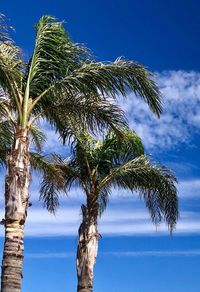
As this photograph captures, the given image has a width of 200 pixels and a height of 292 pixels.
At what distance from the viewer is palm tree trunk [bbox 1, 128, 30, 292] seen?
14.1 meters

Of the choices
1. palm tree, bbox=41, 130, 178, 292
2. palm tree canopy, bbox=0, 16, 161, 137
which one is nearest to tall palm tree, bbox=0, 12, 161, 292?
palm tree canopy, bbox=0, 16, 161, 137

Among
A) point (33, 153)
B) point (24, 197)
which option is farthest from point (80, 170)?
point (24, 197)

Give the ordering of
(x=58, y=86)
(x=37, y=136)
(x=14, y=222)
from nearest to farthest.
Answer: (x=14, y=222) < (x=58, y=86) < (x=37, y=136)

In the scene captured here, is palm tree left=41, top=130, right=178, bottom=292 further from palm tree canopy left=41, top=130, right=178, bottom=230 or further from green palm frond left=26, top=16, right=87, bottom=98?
green palm frond left=26, top=16, right=87, bottom=98

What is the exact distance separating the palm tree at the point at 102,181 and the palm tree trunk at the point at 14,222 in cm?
821

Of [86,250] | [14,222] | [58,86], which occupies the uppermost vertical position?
[58,86]

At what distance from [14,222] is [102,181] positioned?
10.5 metres

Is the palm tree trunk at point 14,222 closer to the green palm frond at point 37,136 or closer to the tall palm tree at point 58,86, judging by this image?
the tall palm tree at point 58,86

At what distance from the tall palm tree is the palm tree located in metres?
5.92

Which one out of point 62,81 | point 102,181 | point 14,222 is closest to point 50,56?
point 62,81

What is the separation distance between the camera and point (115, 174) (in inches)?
946

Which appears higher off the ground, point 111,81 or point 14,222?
point 111,81

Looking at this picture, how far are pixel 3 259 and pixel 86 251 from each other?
9.66 meters

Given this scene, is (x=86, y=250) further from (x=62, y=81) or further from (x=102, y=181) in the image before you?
(x=62, y=81)
